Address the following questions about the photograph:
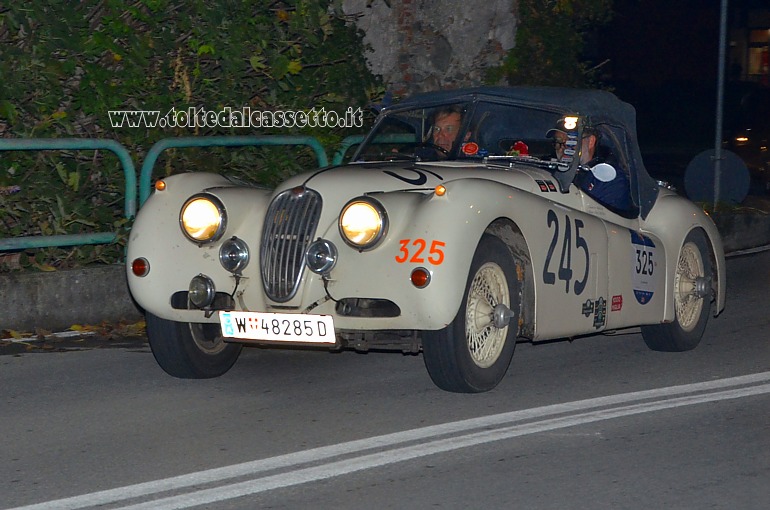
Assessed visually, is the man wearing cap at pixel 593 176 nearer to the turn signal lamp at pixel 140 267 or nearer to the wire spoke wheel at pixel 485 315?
the wire spoke wheel at pixel 485 315

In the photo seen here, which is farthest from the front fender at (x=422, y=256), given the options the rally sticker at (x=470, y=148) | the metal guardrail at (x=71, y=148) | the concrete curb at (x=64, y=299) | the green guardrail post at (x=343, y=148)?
the green guardrail post at (x=343, y=148)

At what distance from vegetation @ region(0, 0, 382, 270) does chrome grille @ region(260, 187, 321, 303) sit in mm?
2728

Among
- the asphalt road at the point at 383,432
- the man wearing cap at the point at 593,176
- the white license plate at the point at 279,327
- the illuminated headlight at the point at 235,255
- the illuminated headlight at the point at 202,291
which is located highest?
the man wearing cap at the point at 593,176

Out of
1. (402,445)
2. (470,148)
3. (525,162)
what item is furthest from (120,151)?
(402,445)

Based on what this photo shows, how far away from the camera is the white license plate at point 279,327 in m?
Result: 6.48

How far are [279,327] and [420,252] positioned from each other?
2.64ft

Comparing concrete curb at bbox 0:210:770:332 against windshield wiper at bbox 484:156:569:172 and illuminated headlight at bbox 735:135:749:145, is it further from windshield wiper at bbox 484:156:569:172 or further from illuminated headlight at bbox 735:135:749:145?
illuminated headlight at bbox 735:135:749:145

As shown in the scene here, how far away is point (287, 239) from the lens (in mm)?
6766

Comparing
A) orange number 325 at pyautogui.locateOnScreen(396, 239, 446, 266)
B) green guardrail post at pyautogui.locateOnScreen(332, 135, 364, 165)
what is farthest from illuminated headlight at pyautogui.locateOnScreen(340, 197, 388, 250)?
green guardrail post at pyautogui.locateOnScreen(332, 135, 364, 165)

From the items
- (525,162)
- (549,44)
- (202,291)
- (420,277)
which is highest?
(549,44)

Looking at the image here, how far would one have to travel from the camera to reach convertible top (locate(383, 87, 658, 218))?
26.6ft

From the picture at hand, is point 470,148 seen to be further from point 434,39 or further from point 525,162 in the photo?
point 434,39

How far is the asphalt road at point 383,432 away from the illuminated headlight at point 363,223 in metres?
0.84

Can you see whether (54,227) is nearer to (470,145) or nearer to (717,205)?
(470,145)
